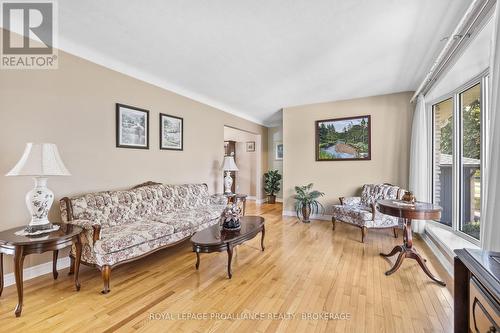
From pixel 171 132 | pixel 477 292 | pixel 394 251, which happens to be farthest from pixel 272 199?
pixel 477 292

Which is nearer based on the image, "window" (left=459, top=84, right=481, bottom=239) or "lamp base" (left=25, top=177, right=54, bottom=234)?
"lamp base" (left=25, top=177, right=54, bottom=234)

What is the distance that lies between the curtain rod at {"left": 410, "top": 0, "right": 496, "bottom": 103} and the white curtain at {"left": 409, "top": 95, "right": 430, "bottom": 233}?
0.94 meters

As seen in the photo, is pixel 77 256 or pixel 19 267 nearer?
pixel 19 267

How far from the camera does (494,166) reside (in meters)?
1.38

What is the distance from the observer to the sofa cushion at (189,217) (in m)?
2.88

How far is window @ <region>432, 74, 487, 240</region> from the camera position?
8.79ft

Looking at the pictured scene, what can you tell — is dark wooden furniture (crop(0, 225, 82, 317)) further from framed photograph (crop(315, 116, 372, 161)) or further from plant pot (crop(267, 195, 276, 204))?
plant pot (crop(267, 195, 276, 204))

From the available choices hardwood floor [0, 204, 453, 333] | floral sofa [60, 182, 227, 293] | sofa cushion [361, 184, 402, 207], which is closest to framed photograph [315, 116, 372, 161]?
sofa cushion [361, 184, 402, 207]

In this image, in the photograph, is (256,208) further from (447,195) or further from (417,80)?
(417,80)

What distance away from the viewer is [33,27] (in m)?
2.29

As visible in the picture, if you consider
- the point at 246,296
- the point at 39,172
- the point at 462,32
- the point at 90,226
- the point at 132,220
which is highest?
the point at 462,32

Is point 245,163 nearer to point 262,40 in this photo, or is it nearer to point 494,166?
point 262,40

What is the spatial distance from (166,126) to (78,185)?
5.17 feet

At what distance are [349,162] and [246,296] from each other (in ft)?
12.0
